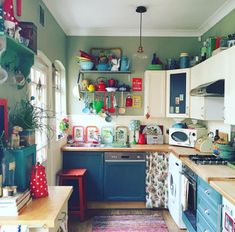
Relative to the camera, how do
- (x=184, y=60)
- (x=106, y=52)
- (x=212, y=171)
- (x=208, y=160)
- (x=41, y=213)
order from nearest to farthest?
1. (x=41, y=213)
2. (x=212, y=171)
3. (x=208, y=160)
4. (x=184, y=60)
5. (x=106, y=52)

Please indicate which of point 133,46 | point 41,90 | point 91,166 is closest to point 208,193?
point 91,166

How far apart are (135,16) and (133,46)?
2.61 ft

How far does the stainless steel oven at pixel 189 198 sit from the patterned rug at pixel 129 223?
1.46 feet

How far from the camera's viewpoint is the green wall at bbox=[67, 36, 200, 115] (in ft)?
14.2

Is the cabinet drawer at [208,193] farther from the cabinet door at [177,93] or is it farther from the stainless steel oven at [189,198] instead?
the cabinet door at [177,93]

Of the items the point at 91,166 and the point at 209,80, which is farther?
the point at 91,166

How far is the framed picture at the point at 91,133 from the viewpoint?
439 centimetres

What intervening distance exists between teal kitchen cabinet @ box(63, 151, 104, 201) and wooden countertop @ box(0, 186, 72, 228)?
190 centimetres

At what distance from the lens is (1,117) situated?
1.81m

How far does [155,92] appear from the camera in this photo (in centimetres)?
414

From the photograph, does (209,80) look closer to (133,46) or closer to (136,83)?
(136,83)

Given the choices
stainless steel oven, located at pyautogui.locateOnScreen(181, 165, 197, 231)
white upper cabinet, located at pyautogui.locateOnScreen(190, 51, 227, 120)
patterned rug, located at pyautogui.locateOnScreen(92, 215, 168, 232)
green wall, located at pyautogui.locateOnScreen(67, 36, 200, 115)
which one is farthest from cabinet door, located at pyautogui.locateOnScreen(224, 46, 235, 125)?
green wall, located at pyautogui.locateOnScreen(67, 36, 200, 115)

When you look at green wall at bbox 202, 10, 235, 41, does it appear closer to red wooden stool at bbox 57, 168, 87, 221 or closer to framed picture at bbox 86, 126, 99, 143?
framed picture at bbox 86, 126, 99, 143

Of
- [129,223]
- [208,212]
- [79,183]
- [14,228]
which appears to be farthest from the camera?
[79,183]
